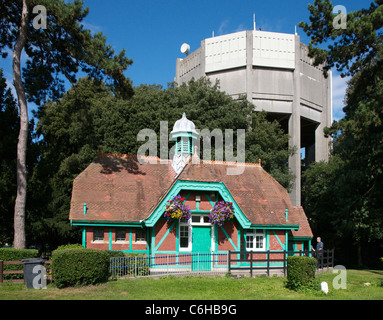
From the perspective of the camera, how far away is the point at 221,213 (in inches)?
818

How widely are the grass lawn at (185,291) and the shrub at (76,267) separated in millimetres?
358

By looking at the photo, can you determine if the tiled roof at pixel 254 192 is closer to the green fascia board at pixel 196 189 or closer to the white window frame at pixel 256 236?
the green fascia board at pixel 196 189

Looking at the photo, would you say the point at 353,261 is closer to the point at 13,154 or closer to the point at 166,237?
the point at 166,237

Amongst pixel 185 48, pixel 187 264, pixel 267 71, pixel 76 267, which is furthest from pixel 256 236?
pixel 185 48

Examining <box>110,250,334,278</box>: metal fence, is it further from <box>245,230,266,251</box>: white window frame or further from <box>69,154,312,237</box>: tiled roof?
<box>69,154,312,237</box>: tiled roof

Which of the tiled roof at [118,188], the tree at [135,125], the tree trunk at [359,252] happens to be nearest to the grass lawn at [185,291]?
the tiled roof at [118,188]

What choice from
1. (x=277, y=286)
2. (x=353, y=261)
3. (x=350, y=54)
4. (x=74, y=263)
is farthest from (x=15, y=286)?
(x=353, y=261)

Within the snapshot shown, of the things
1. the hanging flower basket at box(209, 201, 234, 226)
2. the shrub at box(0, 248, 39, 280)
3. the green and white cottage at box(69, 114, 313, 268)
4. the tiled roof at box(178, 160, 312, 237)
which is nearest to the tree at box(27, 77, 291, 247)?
the tiled roof at box(178, 160, 312, 237)

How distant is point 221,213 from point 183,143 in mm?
6758

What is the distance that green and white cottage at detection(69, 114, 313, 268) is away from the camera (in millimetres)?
21078

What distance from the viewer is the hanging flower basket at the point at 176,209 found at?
20188 millimetres

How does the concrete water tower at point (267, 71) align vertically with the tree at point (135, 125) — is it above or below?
above

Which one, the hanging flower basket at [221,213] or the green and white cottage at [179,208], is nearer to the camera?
the hanging flower basket at [221,213]

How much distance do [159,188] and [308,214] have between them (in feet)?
65.1
